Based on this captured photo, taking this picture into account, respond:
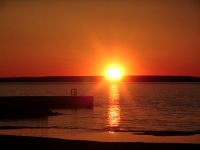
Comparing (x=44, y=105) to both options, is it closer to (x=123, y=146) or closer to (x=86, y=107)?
(x=86, y=107)

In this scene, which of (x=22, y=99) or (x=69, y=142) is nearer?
(x=69, y=142)

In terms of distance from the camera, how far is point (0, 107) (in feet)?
224

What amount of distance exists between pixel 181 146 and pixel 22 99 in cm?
5365

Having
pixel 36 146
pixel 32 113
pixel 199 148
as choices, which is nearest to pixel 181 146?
pixel 199 148

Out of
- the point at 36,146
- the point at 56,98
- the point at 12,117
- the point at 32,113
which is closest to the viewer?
the point at 36,146

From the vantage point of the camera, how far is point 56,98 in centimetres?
8438

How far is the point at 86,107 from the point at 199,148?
62.5 metres

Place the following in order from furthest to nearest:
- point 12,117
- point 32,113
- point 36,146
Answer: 1. point 32,113
2. point 12,117
3. point 36,146

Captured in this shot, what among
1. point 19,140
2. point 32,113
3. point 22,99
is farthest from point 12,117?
point 19,140

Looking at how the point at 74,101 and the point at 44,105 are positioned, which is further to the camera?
the point at 74,101

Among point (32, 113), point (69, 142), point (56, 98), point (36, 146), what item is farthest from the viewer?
point (56, 98)

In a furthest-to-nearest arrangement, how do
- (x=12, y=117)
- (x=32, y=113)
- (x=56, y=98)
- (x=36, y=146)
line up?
(x=56, y=98) → (x=32, y=113) → (x=12, y=117) → (x=36, y=146)

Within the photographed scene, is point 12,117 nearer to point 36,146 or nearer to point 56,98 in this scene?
point 56,98

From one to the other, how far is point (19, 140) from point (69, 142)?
2848 mm
